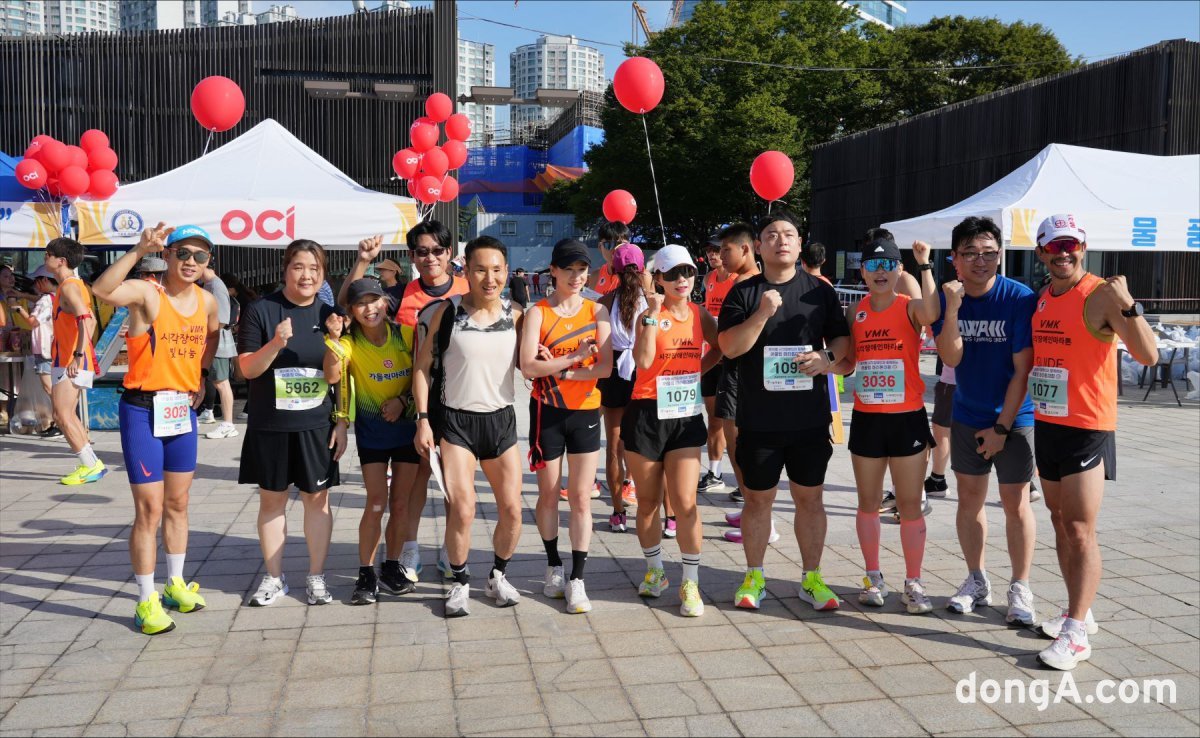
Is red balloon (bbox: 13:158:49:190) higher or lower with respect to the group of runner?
higher

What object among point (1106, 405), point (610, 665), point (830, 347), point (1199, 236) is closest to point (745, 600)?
point (610, 665)

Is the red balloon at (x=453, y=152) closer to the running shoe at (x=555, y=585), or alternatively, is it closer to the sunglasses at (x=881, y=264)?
the running shoe at (x=555, y=585)

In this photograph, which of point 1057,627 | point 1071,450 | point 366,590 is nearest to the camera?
point 1071,450

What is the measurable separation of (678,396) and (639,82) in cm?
521

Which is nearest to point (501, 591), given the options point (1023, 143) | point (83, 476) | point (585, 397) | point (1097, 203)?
point (585, 397)

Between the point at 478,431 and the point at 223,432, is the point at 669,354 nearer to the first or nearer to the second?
the point at 478,431

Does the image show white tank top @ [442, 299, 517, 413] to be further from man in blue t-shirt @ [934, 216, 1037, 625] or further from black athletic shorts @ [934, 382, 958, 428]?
black athletic shorts @ [934, 382, 958, 428]

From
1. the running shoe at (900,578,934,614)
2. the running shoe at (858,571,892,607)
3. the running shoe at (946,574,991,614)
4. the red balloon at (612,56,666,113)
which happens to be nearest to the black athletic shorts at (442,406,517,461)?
the running shoe at (858,571,892,607)

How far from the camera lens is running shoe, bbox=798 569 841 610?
15.1 ft

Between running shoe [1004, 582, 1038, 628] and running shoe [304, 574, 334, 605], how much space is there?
3.45m

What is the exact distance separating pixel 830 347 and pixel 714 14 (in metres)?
39.0

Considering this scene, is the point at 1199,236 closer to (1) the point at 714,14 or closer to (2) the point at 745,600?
(2) the point at 745,600

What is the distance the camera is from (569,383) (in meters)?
4.62

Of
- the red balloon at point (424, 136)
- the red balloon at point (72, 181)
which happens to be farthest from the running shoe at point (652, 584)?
the red balloon at point (424, 136)
